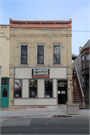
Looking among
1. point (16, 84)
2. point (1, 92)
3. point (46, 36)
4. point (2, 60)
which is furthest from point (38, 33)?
point (1, 92)

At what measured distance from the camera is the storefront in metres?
15.4

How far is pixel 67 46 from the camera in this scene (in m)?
15.9

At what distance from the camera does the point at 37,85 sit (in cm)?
1557

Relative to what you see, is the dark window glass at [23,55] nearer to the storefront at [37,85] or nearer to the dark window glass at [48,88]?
the storefront at [37,85]

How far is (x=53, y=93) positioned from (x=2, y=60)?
6.31 m

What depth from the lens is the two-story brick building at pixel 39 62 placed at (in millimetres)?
15453

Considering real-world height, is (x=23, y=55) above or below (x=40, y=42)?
below

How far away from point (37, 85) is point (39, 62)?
7.93ft

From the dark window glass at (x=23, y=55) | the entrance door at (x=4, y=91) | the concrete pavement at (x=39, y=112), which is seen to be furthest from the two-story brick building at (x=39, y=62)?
the concrete pavement at (x=39, y=112)

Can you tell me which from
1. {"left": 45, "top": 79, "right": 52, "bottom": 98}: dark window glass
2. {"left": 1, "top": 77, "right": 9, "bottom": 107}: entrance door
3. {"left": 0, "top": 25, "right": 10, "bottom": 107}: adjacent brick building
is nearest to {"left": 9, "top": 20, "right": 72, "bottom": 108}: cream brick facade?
{"left": 0, "top": 25, "right": 10, "bottom": 107}: adjacent brick building

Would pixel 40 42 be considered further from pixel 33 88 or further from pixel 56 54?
pixel 33 88

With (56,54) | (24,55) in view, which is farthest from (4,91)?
(56,54)

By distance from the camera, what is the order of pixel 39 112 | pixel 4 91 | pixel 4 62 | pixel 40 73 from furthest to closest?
1. pixel 4 62
2. pixel 4 91
3. pixel 40 73
4. pixel 39 112

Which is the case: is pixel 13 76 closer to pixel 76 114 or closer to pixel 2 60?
pixel 2 60
